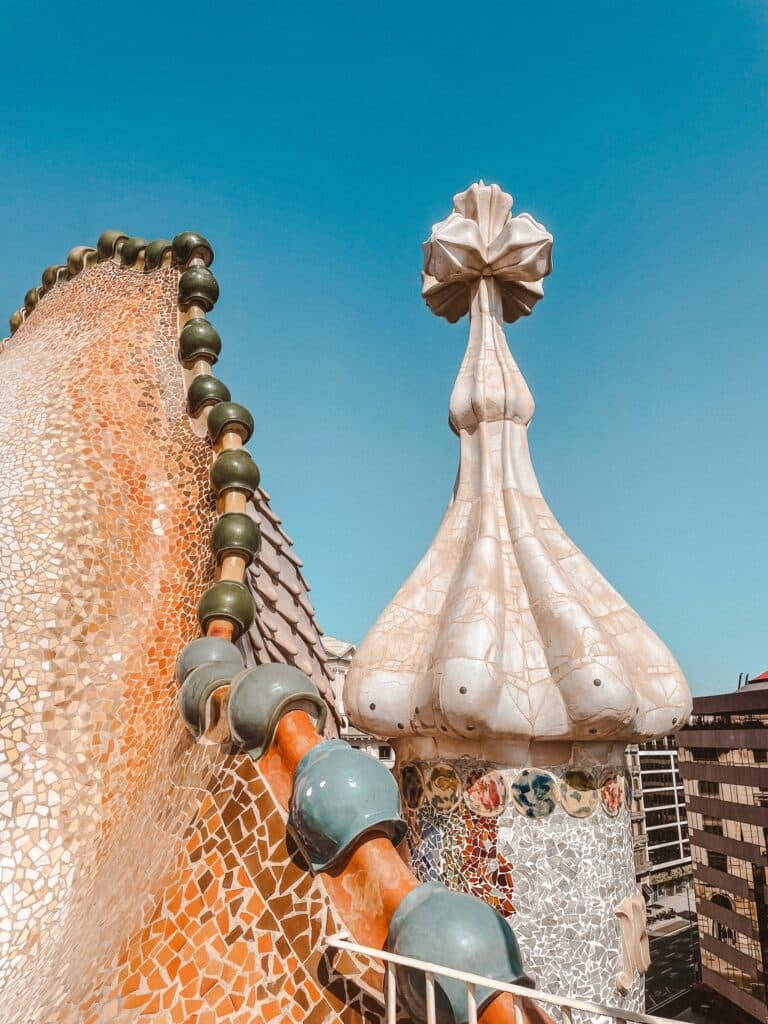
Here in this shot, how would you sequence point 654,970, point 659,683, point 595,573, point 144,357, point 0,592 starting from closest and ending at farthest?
1. point 659,683
2. point 595,573
3. point 0,592
4. point 144,357
5. point 654,970

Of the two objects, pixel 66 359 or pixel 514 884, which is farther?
pixel 66 359

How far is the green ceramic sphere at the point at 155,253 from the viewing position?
581 centimetres

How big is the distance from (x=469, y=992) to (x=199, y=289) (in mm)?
4729

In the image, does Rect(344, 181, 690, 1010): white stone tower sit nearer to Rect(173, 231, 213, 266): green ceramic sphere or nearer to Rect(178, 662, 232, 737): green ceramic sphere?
Rect(178, 662, 232, 737): green ceramic sphere

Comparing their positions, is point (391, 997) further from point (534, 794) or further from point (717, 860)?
point (717, 860)

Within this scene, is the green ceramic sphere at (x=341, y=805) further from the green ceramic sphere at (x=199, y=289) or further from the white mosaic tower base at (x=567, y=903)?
the green ceramic sphere at (x=199, y=289)

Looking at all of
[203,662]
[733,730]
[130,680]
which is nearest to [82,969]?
[203,662]

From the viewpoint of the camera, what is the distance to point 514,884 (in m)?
3.40

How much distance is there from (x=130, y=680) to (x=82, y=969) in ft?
4.83

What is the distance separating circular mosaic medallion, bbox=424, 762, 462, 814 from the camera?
3.57 meters

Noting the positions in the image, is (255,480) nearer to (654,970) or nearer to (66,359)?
(66,359)

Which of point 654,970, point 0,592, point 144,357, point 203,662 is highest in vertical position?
point 144,357

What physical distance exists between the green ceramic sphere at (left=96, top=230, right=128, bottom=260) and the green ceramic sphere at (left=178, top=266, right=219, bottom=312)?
1056 mm

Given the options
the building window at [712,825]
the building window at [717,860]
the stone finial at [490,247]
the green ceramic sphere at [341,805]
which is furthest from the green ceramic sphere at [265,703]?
the building window at [717,860]
